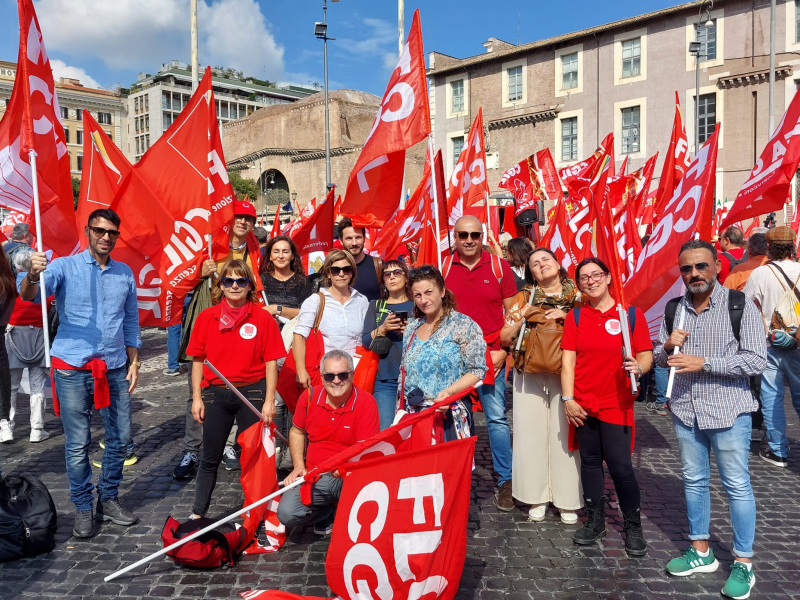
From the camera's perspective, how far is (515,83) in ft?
117

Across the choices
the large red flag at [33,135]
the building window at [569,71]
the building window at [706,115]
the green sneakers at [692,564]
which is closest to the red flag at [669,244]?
the green sneakers at [692,564]

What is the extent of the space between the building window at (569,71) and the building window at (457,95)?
19.6ft

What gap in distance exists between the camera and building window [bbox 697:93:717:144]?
29297mm

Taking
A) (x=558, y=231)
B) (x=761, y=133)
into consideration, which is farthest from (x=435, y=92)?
(x=558, y=231)

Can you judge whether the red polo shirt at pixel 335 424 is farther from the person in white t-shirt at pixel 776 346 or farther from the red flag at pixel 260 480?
the person in white t-shirt at pixel 776 346

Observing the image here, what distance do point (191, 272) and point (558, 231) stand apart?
364 centimetres

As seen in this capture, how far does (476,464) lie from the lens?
5.95m

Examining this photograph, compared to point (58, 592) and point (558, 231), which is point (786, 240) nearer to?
point (558, 231)

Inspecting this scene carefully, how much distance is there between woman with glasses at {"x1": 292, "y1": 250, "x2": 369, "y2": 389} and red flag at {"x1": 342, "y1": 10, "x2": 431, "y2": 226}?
130 cm

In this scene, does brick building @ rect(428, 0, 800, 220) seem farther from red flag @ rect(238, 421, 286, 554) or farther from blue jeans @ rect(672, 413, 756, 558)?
red flag @ rect(238, 421, 286, 554)

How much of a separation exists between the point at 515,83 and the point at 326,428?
34649mm

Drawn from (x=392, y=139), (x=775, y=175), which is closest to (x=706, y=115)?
(x=775, y=175)

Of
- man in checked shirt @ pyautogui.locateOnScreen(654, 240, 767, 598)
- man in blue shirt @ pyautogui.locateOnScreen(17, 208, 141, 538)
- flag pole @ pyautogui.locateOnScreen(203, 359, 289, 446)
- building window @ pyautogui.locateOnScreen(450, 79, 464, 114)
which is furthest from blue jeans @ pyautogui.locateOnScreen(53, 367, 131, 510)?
building window @ pyautogui.locateOnScreen(450, 79, 464, 114)

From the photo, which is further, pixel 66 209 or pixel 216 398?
pixel 66 209
